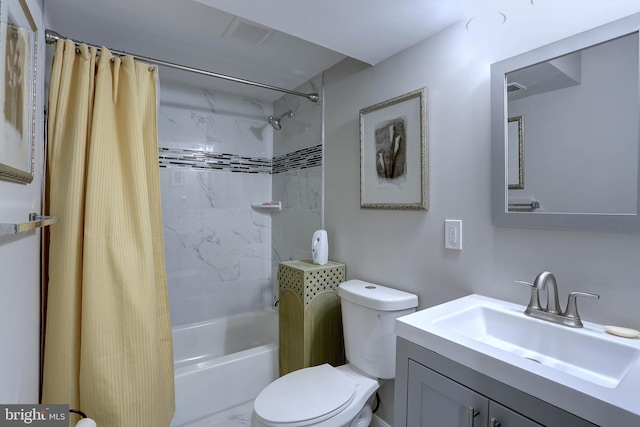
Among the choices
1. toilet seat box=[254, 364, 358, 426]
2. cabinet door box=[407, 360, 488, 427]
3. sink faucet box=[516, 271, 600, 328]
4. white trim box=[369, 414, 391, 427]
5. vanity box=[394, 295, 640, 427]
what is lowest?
white trim box=[369, 414, 391, 427]

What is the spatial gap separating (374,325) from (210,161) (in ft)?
6.35

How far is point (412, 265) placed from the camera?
5.11ft

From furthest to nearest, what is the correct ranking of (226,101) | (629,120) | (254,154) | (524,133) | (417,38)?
1. (254,154)
2. (226,101)
3. (417,38)
4. (524,133)
5. (629,120)

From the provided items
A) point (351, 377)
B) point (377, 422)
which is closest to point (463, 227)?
point (351, 377)

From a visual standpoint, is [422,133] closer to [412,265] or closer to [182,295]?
[412,265]

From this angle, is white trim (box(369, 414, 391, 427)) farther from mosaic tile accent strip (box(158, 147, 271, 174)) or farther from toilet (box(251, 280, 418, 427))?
mosaic tile accent strip (box(158, 147, 271, 174))

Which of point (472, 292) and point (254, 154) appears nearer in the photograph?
point (472, 292)

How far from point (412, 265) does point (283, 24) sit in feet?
4.33

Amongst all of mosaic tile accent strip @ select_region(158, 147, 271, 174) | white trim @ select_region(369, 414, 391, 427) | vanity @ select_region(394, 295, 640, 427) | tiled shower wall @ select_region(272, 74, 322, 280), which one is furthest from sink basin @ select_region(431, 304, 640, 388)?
mosaic tile accent strip @ select_region(158, 147, 271, 174)

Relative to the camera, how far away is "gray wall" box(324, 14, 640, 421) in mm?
989

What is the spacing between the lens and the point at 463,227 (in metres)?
1.35

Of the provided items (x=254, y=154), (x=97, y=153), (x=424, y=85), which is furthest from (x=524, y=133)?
(x=254, y=154)

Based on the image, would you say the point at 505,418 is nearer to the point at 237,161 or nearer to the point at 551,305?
the point at 551,305

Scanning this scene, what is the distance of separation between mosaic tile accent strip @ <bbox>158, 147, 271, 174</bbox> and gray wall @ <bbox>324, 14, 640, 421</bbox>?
44.5 inches
